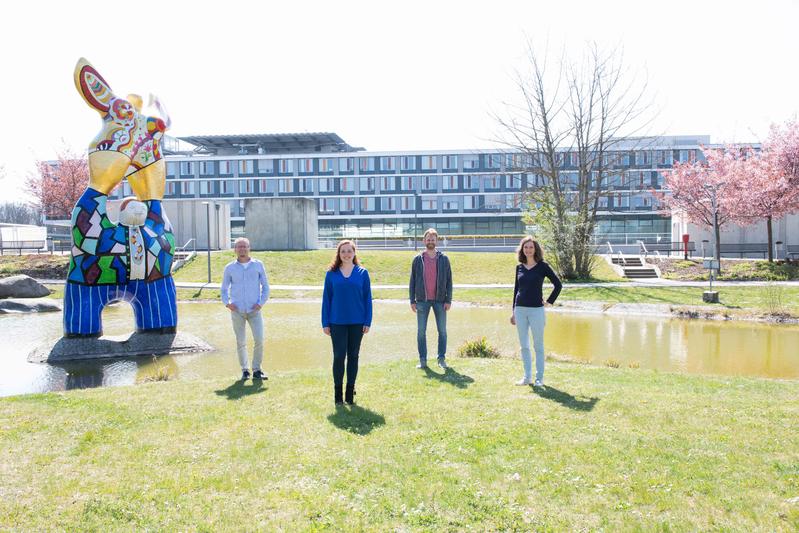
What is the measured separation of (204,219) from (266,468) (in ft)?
106

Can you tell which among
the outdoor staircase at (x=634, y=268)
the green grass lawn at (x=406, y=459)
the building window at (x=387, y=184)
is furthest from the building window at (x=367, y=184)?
the green grass lawn at (x=406, y=459)

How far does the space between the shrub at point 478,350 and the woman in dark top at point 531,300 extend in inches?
99.9

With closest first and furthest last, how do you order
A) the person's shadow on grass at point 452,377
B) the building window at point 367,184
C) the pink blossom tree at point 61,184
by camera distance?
the person's shadow on grass at point 452,377 → the pink blossom tree at point 61,184 → the building window at point 367,184

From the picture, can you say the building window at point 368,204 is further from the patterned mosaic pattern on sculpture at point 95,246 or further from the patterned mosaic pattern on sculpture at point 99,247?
the patterned mosaic pattern on sculpture at point 95,246

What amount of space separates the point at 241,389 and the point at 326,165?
63716mm

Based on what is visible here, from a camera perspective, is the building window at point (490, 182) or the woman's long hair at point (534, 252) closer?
the woman's long hair at point (534, 252)

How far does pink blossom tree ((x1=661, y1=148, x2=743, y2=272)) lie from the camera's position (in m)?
30.8

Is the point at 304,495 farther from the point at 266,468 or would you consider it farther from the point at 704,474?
the point at 704,474

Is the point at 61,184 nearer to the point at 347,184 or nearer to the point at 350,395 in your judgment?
the point at 347,184

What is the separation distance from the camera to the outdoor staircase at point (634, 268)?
91.1 feet

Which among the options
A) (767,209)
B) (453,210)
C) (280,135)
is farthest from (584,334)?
(280,135)

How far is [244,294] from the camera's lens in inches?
307

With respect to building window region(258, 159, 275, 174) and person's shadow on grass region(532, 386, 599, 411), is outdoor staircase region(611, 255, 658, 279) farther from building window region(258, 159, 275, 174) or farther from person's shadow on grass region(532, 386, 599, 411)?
building window region(258, 159, 275, 174)

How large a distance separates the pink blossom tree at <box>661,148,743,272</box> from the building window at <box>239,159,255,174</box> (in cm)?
4632
